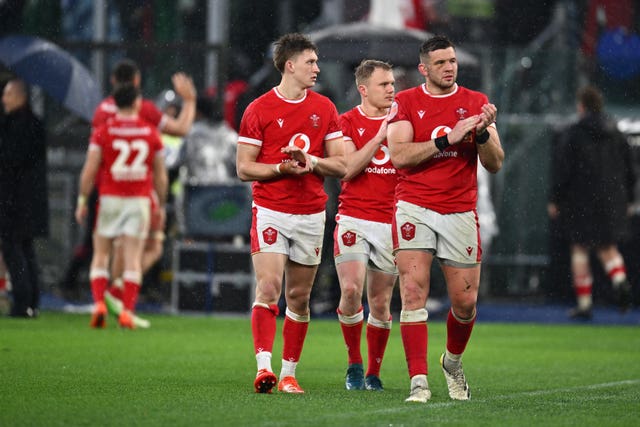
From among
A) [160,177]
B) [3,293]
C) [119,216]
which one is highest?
[160,177]

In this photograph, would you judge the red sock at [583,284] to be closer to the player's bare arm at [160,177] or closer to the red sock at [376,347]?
the player's bare arm at [160,177]

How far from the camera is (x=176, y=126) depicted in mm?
15453

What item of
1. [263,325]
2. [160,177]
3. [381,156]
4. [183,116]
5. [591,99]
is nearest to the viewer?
[263,325]

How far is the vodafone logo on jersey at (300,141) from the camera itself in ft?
30.4

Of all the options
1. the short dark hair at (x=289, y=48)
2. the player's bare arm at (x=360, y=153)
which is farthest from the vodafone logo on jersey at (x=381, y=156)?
the short dark hair at (x=289, y=48)

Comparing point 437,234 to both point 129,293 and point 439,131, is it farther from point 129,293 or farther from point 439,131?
point 129,293

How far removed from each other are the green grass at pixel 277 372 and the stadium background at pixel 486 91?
307 cm

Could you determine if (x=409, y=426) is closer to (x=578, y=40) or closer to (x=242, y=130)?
(x=242, y=130)

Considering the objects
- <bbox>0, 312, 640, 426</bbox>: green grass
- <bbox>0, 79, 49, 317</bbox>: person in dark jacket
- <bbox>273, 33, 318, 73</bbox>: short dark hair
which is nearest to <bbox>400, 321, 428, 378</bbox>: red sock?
<bbox>0, 312, 640, 426</bbox>: green grass

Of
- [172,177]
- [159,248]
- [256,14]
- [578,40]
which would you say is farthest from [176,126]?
[256,14]

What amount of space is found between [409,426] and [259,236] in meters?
2.07

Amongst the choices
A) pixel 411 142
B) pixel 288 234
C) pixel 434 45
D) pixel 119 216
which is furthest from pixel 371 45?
pixel 411 142

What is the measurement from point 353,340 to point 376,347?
16cm

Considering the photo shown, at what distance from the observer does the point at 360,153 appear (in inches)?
385
